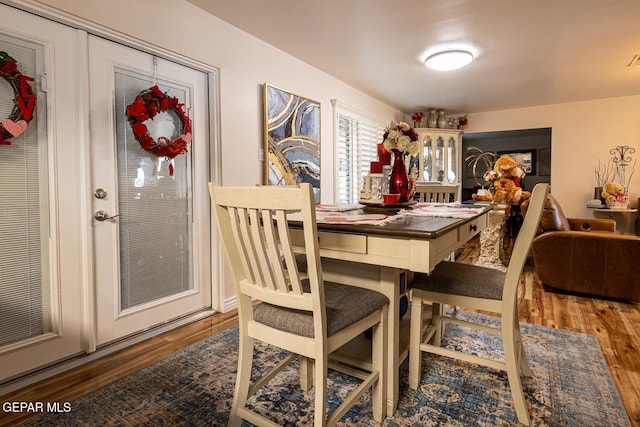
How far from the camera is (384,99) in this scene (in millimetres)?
5086

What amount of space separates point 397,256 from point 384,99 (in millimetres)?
4288

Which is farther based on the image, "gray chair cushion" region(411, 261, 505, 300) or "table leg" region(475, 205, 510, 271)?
"table leg" region(475, 205, 510, 271)

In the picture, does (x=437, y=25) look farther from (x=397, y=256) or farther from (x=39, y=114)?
(x=39, y=114)

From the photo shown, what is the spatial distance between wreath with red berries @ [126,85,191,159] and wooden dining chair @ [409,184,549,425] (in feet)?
5.66

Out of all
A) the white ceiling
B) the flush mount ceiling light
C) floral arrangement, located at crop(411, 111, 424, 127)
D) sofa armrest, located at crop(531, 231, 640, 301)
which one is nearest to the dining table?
the white ceiling

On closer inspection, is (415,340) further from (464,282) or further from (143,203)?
(143,203)

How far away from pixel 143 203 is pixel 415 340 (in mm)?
1853

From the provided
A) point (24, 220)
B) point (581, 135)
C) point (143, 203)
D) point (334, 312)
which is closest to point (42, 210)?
point (24, 220)

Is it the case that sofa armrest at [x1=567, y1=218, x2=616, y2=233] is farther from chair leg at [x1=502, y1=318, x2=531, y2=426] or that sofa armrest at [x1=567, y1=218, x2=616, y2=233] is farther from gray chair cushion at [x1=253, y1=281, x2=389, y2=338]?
gray chair cushion at [x1=253, y1=281, x2=389, y2=338]

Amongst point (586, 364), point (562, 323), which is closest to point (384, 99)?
point (562, 323)

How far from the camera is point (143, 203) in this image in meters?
2.32

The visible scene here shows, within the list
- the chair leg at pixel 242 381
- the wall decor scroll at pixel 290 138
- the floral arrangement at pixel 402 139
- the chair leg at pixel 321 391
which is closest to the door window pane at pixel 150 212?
the wall decor scroll at pixel 290 138

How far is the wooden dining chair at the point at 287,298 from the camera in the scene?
3.54 feet

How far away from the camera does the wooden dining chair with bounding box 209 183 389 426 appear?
42.5 inches
